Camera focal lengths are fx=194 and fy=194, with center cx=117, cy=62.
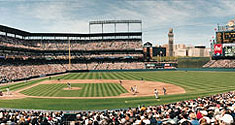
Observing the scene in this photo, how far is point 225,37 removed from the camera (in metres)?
73.4

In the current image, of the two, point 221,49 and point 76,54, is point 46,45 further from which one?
point 221,49

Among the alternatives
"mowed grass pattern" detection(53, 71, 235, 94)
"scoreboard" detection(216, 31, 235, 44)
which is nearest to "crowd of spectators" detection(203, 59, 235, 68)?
"scoreboard" detection(216, 31, 235, 44)

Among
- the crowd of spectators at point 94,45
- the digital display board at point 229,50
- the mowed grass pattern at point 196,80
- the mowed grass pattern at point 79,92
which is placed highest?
the crowd of spectators at point 94,45

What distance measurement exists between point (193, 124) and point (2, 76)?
5103cm

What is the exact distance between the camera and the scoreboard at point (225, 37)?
71.9 m

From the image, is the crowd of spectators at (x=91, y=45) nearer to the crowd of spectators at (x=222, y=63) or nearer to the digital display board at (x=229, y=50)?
the crowd of spectators at (x=222, y=63)

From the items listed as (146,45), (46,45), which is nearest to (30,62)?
(46,45)

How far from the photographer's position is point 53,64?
83.9 meters

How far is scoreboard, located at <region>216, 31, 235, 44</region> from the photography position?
71.9 m

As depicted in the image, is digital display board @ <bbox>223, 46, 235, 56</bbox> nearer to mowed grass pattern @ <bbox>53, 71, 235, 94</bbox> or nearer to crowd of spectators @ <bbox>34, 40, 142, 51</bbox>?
mowed grass pattern @ <bbox>53, 71, 235, 94</bbox>

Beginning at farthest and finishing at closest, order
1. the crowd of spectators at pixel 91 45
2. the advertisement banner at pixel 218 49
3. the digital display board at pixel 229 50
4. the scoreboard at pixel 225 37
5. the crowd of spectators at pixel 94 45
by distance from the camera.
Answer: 1. the crowd of spectators at pixel 94 45
2. the crowd of spectators at pixel 91 45
3. the advertisement banner at pixel 218 49
4. the digital display board at pixel 229 50
5. the scoreboard at pixel 225 37

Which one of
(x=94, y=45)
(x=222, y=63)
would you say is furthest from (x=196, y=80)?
(x=94, y=45)

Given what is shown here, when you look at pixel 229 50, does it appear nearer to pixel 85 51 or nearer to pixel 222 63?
pixel 222 63

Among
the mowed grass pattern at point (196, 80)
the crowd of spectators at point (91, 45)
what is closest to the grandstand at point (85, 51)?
the crowd of spectators at point (91, 45)
